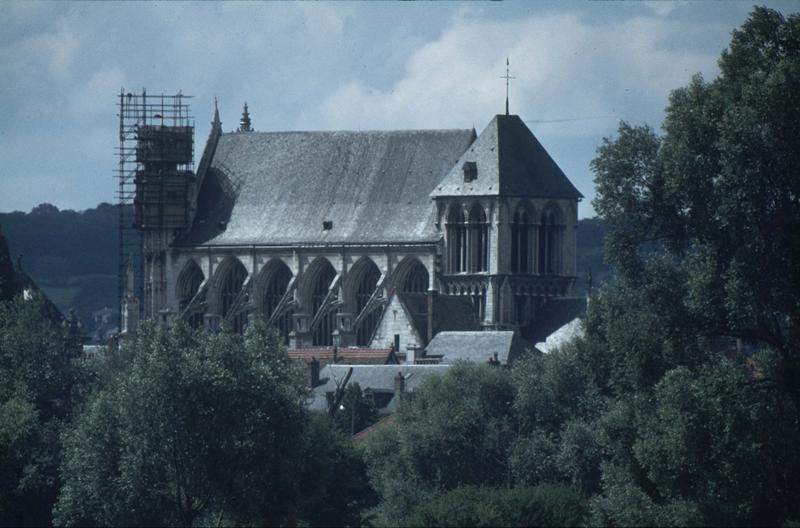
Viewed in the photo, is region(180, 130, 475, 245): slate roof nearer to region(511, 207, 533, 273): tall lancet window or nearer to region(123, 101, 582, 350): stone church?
region(123, 101, 582, 350): stone church

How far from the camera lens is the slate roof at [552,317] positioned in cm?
12394

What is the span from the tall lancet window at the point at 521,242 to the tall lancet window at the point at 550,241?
66 cm

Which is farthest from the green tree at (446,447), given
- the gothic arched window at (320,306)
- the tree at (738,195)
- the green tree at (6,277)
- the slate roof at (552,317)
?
the gothic arched window at (320,306)

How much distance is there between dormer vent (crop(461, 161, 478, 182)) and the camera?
420 feet

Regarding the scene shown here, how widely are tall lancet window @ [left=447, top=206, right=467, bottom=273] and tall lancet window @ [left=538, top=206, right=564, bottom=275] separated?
3.72m

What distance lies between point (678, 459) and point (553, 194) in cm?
6522

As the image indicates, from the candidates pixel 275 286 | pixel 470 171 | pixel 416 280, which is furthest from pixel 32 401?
pixel 275 286

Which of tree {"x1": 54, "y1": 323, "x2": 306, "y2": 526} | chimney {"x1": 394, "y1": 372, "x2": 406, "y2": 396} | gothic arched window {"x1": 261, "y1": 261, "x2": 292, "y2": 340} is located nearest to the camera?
tree {"x1": 54, "y1": 323, "x2": 306, "y2": 526}

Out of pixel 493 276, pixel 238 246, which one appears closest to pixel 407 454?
pixel 493 276

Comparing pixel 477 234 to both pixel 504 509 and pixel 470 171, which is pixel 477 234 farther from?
pixel 504 509

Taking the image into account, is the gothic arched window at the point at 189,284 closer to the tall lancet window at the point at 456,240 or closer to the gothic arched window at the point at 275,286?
the gothic arched window at the point at 275,286

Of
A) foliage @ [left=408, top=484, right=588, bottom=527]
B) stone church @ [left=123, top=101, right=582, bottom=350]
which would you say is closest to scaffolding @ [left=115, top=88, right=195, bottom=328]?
stone church @ [left=123, top=101, right=582, bottom=350]

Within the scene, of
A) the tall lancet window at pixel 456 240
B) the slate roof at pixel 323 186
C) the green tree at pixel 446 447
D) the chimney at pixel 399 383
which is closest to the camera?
the green tree at pixel 446 447

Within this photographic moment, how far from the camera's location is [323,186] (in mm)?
137000
